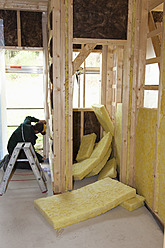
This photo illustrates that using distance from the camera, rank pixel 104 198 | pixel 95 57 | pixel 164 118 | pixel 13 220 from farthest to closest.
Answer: pixel 95 57 < pixel 104 198 < pixel 13 220 < pixel 164 118

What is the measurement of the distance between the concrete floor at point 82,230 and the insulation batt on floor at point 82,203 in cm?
8

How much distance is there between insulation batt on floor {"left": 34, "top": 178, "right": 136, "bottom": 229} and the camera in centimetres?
271

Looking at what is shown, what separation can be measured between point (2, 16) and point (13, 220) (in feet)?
12.9

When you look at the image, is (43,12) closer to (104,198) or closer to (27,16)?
(27,16)

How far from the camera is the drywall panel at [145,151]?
298 cm

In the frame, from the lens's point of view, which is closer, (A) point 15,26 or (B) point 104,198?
(B) point 104,198

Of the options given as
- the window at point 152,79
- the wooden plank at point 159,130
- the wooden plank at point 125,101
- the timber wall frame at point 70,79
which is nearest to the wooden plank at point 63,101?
the timber wall frame at point 70,79

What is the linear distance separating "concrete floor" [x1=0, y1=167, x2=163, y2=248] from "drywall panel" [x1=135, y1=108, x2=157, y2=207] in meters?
0.32

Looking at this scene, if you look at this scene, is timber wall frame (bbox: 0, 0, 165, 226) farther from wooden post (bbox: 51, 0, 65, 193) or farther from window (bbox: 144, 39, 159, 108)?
window (bbox: 144, 39, 159, 108)

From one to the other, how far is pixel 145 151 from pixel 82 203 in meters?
1.13

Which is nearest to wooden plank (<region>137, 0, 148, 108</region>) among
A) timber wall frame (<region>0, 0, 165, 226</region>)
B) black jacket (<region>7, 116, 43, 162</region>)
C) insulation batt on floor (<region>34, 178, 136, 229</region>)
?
timber wall frame (<region>0, 0, 165, 226</region>)

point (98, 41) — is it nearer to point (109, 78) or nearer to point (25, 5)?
point (109, 78)

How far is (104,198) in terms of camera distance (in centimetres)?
306

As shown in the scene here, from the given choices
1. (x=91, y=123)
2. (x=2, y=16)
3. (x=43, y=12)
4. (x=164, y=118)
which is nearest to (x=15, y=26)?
(x=2, y=16)
